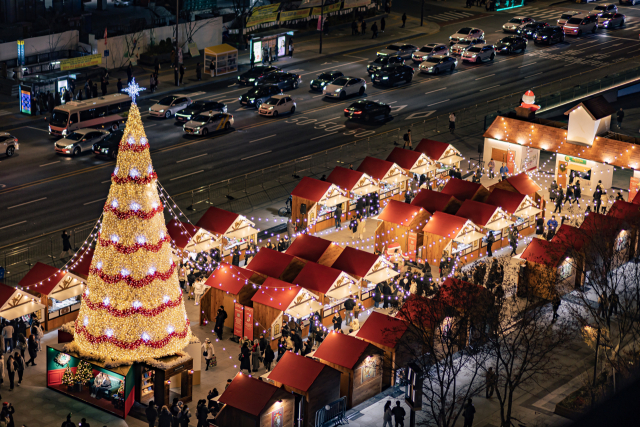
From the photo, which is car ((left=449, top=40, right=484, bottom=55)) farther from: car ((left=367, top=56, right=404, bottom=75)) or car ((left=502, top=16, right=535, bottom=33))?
car ((left=367, top=56, right=404, bottom=75))

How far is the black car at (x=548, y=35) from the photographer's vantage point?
281 feet

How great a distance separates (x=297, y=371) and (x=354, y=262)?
31.4ft

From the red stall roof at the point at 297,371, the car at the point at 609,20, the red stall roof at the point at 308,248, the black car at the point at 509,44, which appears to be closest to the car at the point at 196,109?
the red stall roof at the point at 308,248

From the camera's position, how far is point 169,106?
6369 centimetres

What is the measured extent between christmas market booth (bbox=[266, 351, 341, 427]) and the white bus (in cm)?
3446

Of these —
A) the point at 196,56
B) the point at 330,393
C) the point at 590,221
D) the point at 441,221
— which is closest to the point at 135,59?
the point at 196,56

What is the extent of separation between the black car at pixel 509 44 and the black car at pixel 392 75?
13434 millimetres

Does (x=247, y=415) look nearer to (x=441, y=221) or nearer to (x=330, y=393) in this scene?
(x=330, y=393)

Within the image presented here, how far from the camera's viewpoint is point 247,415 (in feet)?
86.6

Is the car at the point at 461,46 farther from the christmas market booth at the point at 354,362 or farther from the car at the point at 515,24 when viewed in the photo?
the christmas market booth at the point at 354,362

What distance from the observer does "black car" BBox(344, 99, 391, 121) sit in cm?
6381

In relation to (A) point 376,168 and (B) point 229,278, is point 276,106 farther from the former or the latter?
(B) point 229,278

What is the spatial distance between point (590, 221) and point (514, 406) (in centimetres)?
1328

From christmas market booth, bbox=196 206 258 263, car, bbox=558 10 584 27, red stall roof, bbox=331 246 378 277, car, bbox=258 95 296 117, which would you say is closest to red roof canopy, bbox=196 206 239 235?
christmas market booth, bbox=196 206 258 263
